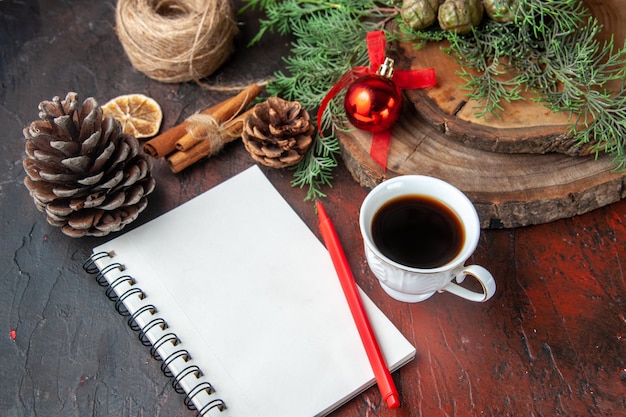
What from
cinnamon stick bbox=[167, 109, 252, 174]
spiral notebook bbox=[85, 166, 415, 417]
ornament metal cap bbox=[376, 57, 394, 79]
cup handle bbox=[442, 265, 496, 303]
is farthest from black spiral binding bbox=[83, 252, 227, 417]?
ornament metal cap bbox=[376, 57, 394, 79]

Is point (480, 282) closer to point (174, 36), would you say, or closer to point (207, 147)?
point (207, 147)

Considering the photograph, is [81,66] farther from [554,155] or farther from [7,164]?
[554,155]

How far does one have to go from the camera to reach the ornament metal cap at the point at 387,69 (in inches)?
37.6

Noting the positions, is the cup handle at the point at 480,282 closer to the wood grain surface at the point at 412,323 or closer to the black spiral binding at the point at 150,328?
the wood grain surface at the point at 412,323

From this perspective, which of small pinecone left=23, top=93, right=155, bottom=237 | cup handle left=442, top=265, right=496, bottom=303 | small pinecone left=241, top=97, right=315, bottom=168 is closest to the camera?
cup handle left=442, top=265, right=496, bottom=303

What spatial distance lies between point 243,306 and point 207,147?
31cm

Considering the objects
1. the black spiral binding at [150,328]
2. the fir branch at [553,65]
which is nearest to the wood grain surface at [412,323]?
the black spiral binding at [150,328]

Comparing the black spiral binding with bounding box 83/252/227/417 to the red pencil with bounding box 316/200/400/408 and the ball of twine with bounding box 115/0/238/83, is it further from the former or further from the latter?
the ball of twine with bounding box 115/0/238/83

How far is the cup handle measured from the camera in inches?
30.7

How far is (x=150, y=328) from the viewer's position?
2.84 ft

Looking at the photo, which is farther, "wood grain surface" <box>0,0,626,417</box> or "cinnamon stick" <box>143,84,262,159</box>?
"cinnamon stick" <box>143,84,262,159</box>

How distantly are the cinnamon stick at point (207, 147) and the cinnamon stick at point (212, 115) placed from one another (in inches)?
0.6

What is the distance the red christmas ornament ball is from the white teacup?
0.47ft

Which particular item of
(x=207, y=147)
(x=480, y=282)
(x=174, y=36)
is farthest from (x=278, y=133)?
(x=480, y=282)
